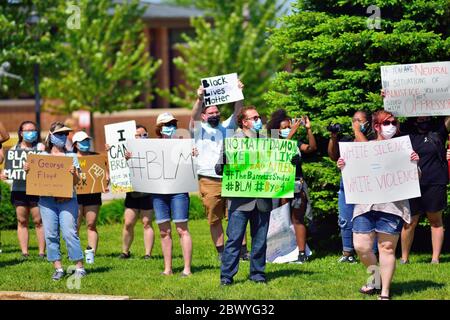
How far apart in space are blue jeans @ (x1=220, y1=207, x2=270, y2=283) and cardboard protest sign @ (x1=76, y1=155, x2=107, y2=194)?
3.08m

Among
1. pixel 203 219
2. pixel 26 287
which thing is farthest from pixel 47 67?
pixel 26 287

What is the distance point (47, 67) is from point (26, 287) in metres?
22.6

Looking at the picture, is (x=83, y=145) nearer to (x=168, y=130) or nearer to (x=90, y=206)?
(x=90, y=206)

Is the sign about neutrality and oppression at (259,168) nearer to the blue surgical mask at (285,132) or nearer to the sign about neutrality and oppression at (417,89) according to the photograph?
the sign about neutrality and oppression at (417,89)

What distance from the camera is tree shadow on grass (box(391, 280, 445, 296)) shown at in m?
11.0

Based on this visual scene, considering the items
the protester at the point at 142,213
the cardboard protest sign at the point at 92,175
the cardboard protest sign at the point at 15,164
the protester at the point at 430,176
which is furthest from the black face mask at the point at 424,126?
the cardboard protest sign at the point at 15,164

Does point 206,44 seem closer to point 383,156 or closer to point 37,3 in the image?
point 37,3

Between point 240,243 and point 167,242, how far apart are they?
1.23 m

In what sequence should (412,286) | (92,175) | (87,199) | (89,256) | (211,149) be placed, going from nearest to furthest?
(412,286) → (211,149) → (89,256) → (92,175) → (87,199)

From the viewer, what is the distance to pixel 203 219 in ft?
66.7

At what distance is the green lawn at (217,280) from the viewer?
36.1 ft

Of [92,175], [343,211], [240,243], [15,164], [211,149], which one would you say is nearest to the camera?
[240,243]

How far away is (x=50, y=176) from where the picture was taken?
40.5 ft

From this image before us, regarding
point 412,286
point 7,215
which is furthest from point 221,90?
point 7,215
